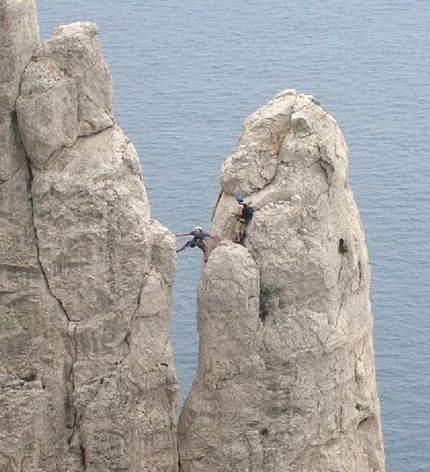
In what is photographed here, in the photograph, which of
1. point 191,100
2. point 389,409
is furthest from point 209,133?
point 389,409

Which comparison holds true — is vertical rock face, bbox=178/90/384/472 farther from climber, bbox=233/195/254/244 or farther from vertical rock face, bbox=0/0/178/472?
vertical rock face, bbox=0/0/178/472

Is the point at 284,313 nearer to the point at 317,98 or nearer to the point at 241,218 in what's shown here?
the point at 241,218

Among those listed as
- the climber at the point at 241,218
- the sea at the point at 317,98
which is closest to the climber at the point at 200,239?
the climber at the point at 241,218

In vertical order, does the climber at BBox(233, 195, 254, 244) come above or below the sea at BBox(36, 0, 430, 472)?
above

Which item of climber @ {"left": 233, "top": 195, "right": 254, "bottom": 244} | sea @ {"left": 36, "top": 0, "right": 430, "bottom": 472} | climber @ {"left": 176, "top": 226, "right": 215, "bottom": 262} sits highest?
climber @ {"left": 233, "top": 195, "right": 254, "bottom": 244}

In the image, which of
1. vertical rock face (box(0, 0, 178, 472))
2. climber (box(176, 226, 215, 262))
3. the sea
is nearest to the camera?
vertical rock face (box(0, 0, 178, 472))

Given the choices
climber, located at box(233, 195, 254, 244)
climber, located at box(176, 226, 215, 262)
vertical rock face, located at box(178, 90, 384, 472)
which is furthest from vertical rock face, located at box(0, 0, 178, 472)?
climber, located at box(233, 195, 254, 244)

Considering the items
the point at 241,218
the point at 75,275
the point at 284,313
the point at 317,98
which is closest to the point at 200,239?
the point at 241,218
